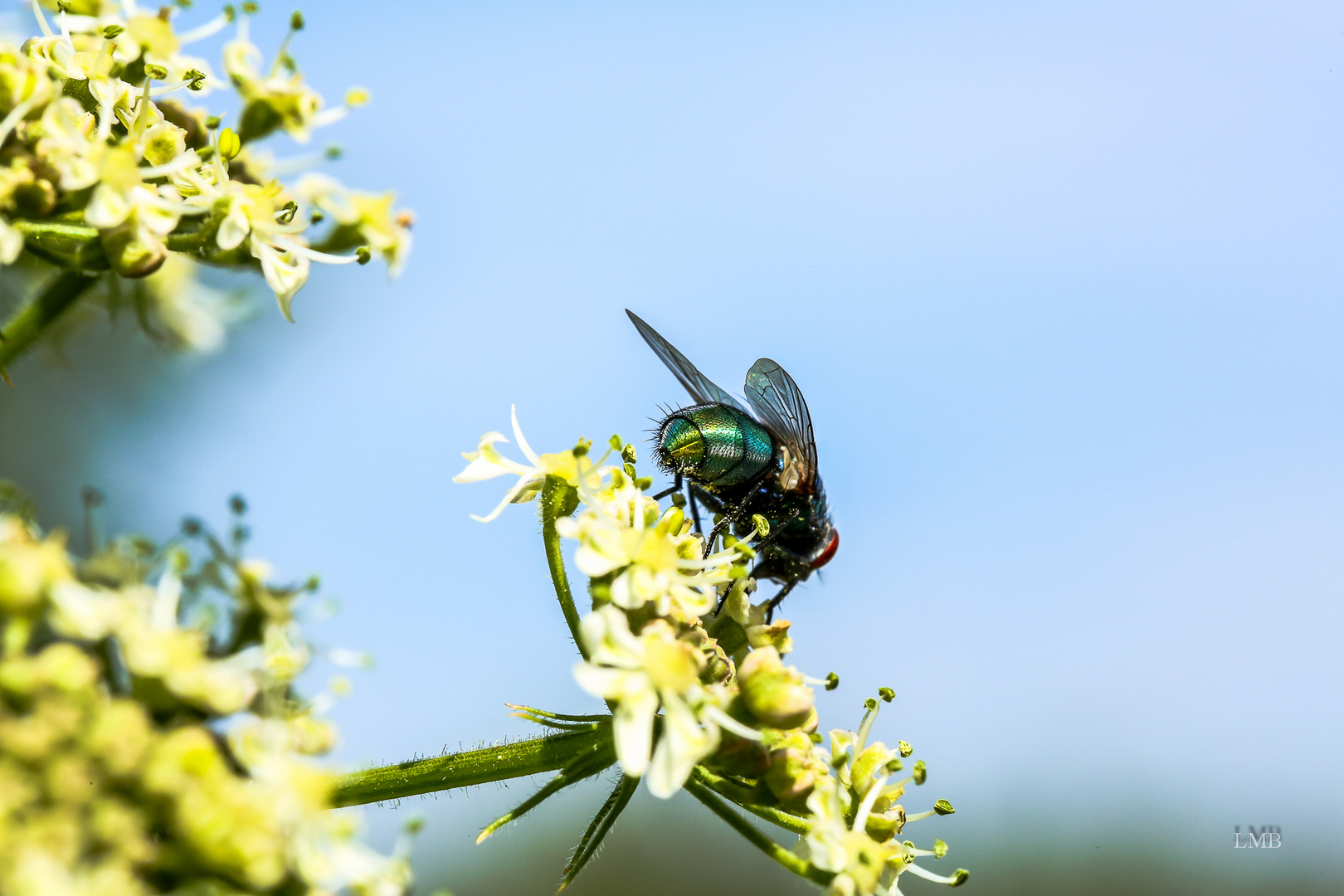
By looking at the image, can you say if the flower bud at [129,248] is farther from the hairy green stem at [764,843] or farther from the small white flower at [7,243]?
the hairy green stem at [764,843]

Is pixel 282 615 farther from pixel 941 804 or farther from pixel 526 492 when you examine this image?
pixel 941 804

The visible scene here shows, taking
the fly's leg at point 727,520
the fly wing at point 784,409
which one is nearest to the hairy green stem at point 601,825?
the fly's leg at point 727,520

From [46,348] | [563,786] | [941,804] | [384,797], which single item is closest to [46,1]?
[46,348]

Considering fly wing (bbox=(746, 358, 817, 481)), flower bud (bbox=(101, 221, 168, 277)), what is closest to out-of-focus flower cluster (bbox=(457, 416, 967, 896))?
fly wing (bbox=(746, 358, 817, 481))

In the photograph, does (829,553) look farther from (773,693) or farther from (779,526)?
(773,693)

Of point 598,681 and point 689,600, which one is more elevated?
point 689,600

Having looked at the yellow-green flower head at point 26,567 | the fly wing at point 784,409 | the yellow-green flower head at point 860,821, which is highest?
the fly wing at point 784,409

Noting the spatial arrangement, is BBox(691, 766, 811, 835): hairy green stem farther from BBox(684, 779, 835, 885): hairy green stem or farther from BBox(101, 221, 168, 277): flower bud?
BBox(101, 221, 168, 277): flower bud
